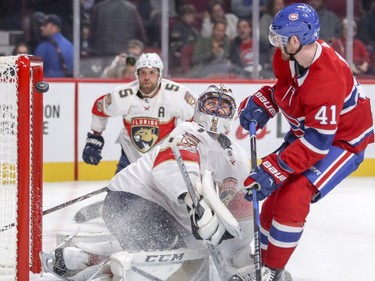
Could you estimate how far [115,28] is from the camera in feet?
23.0

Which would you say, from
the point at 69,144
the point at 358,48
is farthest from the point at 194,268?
the point at 358,48

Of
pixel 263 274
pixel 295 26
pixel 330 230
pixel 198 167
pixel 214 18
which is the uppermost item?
pixel 295 26

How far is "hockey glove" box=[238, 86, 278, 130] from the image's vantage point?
13.1 ft

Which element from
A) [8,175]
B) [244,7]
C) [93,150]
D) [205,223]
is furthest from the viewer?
[244,7]

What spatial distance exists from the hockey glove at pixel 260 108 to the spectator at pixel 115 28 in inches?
121

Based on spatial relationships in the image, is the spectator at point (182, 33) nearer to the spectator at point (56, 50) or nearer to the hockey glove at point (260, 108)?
the spectator at point (56, 50)

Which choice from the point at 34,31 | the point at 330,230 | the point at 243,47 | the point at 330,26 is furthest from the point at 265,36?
the point at 330,230

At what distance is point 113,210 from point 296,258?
0.93m

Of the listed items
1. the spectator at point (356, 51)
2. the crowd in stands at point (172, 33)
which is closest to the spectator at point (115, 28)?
the crowd in stands at point (172, 33)

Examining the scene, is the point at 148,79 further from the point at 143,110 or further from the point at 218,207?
the point at 218,207

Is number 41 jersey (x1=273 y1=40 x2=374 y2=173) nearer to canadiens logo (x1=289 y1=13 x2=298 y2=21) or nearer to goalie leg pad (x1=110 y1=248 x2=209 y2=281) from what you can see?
canadiens logo (x1=289 y1=13 x2=298 y2=21)

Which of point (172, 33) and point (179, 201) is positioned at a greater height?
point (172, 33)

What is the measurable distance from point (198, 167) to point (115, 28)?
11.4 ft

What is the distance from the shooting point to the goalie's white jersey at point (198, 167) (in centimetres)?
370
